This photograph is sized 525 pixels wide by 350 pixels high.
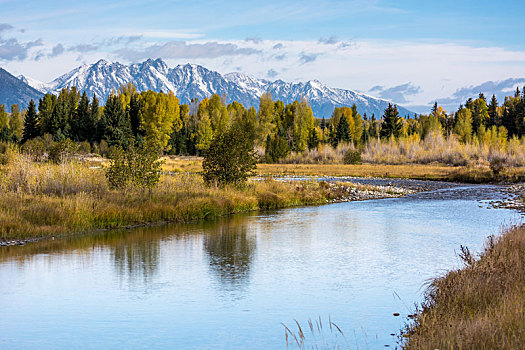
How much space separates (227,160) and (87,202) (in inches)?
405

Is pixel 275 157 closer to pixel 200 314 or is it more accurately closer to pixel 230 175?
pixel 230 175

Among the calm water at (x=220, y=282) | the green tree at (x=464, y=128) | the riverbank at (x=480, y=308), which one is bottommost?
the calm water at (x=220, y=282)

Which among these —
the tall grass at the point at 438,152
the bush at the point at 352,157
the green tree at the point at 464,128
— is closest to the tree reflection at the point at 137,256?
the tall grass at the point at 438,152

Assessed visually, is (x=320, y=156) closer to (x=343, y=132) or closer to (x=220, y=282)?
(x=343, y=132)

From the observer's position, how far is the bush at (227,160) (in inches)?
1156

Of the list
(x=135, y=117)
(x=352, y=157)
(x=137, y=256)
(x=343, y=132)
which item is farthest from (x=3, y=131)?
(x=137, y=256)

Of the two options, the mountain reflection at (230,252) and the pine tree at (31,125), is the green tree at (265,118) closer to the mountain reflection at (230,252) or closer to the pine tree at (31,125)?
the pine tree at (31,125)

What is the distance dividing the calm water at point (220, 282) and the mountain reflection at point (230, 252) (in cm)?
4

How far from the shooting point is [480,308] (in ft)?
28.8

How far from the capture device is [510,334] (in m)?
6.93

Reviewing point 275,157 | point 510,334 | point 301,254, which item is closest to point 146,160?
point 301,254

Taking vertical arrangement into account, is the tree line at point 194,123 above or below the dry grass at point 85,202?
above

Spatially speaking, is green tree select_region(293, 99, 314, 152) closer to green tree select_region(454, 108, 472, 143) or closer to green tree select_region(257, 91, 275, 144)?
green tree select_region(257, 91, 275, 144)

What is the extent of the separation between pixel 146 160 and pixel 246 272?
11.5m
